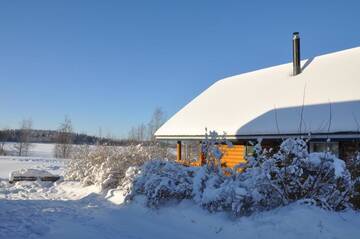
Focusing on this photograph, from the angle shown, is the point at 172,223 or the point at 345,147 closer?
the point at 172,223

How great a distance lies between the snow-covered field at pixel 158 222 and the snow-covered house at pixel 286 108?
3.38 metres

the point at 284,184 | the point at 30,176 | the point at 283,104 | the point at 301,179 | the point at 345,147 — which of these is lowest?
the point at 30,176

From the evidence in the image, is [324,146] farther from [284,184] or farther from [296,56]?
[284,184]

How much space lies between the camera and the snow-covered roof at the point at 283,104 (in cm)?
1349

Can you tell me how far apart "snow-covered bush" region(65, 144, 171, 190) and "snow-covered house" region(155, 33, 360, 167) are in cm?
227

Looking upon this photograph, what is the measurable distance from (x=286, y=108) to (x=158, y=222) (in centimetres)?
787

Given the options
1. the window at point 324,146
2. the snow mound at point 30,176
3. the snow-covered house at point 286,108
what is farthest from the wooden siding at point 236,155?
the snow mound at point 30,176

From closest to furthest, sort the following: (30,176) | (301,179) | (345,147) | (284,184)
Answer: (284,184)
(301,179)
(345,147)
(30,176)

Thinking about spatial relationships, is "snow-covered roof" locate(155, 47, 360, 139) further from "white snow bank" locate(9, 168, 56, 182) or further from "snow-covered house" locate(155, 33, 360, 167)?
"white snow bank" locate(9, 168, 56, 182)

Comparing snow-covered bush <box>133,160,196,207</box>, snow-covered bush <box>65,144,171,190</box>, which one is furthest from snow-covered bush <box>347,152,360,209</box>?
snow-covered bush <box>65,144,171,190</box>

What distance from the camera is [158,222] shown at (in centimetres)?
960

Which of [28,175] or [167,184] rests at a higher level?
[167,184]

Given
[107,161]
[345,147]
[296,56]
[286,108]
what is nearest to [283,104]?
[286,108]

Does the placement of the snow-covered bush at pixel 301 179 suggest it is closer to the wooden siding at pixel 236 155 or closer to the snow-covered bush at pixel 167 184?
the snow-covered bush at pixel 167 184
